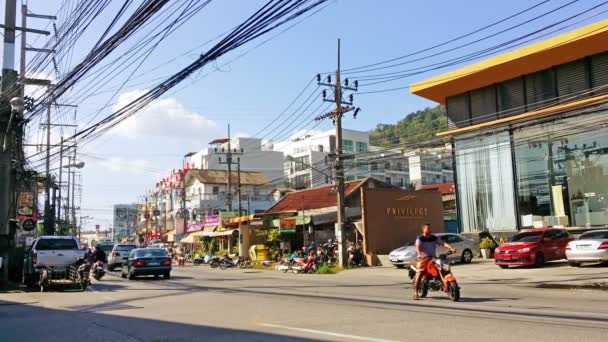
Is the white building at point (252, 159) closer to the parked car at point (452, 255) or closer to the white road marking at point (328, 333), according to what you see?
the parked car at point (452, 255)

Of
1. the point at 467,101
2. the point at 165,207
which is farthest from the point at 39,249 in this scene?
the point at 165,207

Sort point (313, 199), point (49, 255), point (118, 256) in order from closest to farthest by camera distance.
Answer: point (49, 255), point (118, 256), point (313, 199)

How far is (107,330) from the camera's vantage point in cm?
971

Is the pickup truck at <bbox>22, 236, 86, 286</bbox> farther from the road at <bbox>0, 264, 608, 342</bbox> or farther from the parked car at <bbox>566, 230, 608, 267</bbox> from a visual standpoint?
the parked car at <bbox>566, 230, 608, 267</bbox>

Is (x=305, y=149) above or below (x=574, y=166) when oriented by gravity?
above

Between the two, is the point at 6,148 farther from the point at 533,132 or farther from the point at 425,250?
the point at 533,132

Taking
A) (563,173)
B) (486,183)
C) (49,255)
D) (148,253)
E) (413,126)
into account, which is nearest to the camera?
(49,255)

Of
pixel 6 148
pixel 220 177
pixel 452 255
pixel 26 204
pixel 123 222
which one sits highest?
pixel 220 177

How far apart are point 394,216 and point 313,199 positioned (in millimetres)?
15453

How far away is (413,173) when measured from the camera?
90.7 meters

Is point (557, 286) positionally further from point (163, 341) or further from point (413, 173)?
point (413, 173)

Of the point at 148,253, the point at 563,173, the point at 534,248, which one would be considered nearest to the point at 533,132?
the point at 563,173

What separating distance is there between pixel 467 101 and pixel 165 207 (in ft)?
235

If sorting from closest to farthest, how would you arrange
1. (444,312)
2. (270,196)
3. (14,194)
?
(444,312) < (14,194) < (270,196)
